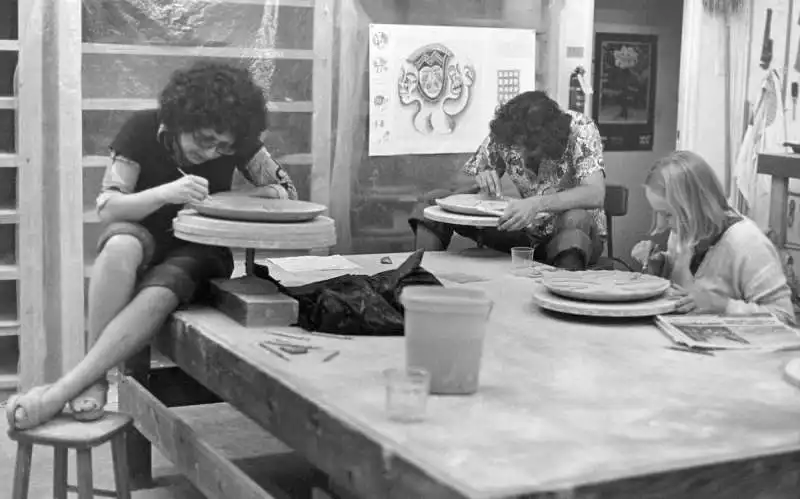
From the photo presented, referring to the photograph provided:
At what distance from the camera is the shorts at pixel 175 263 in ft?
9.97

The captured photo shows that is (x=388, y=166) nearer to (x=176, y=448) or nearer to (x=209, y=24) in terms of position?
(x=209, y=24)

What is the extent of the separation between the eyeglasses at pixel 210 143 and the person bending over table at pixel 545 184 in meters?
1.25

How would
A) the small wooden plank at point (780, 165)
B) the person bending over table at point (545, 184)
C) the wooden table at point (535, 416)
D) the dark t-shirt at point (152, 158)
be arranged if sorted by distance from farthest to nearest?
the small wooden plank at point (780, 165)
the person bending over table at point (545, 184)
the dark t-shirt at point (152, 158)
the wooden table at point (535, 416)

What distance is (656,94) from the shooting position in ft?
22.8

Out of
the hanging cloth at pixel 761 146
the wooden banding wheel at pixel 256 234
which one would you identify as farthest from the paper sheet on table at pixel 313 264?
the hanging cloth at pixel 761 146

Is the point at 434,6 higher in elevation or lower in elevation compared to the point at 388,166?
higher

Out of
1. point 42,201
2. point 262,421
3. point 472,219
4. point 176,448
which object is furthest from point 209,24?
point 262,421

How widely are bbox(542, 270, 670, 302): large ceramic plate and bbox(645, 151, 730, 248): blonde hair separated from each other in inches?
8.1

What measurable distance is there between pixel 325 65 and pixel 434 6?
659mm

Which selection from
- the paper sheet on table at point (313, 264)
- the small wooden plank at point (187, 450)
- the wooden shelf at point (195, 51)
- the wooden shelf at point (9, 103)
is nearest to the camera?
the small wooden plank at point (187, 450)

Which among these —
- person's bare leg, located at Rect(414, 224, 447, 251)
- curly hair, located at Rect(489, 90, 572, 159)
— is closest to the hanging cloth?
curly hair, located at Rect(489, 90, 572, 159)

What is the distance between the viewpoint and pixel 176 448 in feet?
10.0

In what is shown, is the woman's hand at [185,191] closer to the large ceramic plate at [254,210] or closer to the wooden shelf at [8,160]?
the large ceramic plate at [254,210]

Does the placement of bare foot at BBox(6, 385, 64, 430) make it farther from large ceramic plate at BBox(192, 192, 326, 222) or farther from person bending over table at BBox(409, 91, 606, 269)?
person bending over table at BBox(409, 91, 606, 269)
